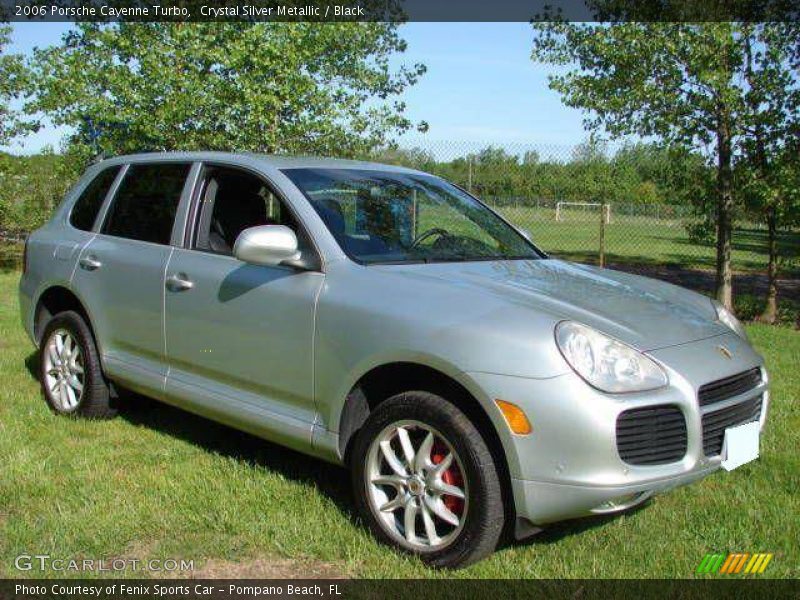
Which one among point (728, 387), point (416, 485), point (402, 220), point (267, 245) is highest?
point (402, 220)

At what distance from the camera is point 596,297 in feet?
Answer: 12.0

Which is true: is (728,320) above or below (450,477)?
above

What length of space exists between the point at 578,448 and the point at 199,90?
8.14 m

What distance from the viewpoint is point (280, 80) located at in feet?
33.1

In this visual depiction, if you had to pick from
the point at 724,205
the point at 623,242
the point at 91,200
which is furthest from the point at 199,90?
the point at 623,242

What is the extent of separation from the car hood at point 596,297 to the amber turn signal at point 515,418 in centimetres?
42

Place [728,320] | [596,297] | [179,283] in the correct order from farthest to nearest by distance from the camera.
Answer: [179,283], [728,320], [596,297]

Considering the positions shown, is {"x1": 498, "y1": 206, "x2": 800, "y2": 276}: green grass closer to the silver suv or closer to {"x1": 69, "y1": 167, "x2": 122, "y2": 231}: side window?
{"x1": 69, "y1": 167, "x2": 122, "y2": 231}: side window

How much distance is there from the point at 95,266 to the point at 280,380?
186 cm

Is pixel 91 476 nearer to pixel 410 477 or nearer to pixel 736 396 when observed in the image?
pixel 410 477

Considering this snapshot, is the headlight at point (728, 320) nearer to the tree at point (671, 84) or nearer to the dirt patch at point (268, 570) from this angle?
the dirt patch at point (268, 570)

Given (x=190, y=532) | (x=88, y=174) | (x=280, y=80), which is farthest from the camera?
(x=280, y=80)

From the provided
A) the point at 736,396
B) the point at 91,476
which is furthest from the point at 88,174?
the point at 736,396

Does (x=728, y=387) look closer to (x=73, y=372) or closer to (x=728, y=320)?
(x=728, y=320)
